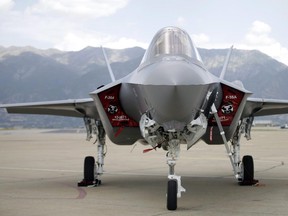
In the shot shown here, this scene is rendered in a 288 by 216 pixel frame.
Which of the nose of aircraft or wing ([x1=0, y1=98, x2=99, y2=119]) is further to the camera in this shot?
wing ([x1=0, y1=98, x2=99, y2=119])

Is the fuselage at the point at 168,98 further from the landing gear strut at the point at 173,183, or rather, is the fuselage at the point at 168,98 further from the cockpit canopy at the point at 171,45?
the landing gear strut at the point at 173,183

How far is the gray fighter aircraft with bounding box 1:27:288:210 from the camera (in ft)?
→ 23.3

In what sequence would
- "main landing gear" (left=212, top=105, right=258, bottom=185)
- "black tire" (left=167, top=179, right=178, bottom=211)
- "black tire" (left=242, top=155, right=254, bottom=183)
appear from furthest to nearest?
"black tire" (left=242, top=155, right=254, bottom=183), "main landing gear" (left=212, top=105, right=258, bottom=185), "black tire" (left=167, top=179, right=178, bottom=211)

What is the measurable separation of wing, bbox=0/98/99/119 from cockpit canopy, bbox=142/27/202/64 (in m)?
2.15

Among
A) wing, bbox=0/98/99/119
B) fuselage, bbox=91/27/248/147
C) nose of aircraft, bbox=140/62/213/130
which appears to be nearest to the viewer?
nose of aircraft, bbox=140/62/213/130

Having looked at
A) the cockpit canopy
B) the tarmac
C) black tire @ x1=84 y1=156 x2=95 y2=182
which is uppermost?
the cockpit canopy

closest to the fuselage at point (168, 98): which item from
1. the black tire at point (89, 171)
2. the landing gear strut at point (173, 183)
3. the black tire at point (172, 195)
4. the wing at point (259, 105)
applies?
the landing gear strut at point (173, 183)

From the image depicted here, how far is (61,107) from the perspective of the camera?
11.2 meters

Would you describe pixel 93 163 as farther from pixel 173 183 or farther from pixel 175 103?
pixel 175 103

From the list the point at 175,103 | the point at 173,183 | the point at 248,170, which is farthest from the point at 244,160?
the point at 175,103

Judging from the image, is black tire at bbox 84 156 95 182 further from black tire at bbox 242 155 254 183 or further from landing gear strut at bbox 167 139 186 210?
landing gear strut at bbox 167 139 186 210

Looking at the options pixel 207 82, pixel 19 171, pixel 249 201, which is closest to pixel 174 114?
pixel 207 82

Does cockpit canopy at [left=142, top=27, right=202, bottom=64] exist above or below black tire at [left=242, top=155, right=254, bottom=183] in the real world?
above

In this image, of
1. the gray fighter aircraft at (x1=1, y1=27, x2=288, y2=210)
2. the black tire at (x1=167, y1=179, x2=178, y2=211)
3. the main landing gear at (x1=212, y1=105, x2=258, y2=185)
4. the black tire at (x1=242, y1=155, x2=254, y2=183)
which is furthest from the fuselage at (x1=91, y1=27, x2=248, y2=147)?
the black tire at (x1=242, y1=155, x2=254, y2=183)
